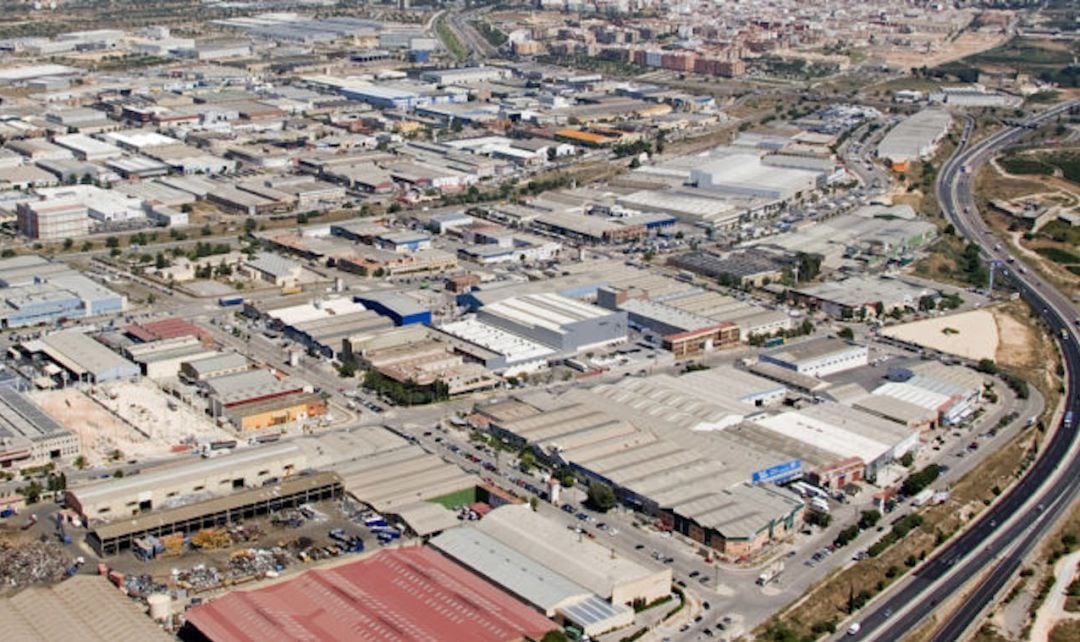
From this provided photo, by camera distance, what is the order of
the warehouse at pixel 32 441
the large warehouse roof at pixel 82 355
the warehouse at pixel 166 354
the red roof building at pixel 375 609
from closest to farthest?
the red roof building at pixel 375 609, the warehouse at pixel 32 441, the large warehouse roof at pixel 82 355, the warehouse at pixel 166 354

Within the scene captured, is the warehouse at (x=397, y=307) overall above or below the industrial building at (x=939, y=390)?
above

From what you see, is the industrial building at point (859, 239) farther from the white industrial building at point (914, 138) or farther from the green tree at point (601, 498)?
the green tree at point (601, 498)

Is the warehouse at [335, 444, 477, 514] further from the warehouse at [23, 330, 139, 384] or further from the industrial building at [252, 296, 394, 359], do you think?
the warehouse at [23, 330, 139, 384]

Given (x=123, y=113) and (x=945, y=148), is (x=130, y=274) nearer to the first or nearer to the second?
(x=123, y=113)

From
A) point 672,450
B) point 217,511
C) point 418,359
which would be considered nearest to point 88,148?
point 418,359

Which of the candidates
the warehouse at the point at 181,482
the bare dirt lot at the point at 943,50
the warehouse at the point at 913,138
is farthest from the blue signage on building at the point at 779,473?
the bare dirt lot at the point at 943,50

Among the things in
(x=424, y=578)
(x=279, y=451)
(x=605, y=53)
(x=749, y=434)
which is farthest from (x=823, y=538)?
(x=605, y=53)

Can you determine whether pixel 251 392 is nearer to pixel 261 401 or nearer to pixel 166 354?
pixel 261 401
